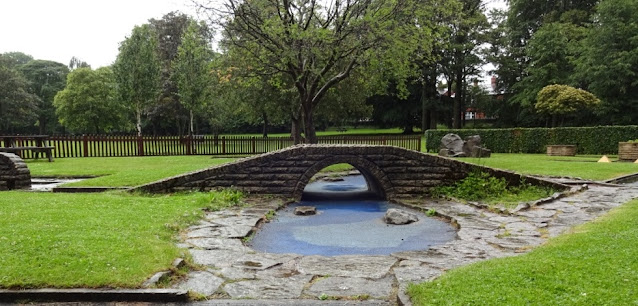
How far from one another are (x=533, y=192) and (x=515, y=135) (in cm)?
A: 1543

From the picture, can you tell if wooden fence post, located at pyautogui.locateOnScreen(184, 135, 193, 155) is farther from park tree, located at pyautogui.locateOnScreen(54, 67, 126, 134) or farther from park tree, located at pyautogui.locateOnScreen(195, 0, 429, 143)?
park tree, located at pyautogui.locateOnScreen(54, 67, 126, 134)

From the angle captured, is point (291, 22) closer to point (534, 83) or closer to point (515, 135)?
point (515, 135)

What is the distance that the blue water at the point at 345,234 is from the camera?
640 cm

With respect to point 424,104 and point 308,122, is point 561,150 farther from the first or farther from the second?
point 424,104

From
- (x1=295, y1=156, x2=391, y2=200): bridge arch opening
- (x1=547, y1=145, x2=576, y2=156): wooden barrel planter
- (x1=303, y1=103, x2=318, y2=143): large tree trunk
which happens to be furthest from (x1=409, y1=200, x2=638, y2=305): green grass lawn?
(x1=547, y1=145, x2=576, y2=156): wooden barrel planter

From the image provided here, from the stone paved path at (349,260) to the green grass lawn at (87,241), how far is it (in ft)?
1.60

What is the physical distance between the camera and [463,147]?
67.8ft

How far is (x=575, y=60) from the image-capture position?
95.1 ft

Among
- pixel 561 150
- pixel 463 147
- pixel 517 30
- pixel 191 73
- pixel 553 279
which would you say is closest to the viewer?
pixel 553 279

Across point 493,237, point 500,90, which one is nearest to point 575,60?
point 500,90

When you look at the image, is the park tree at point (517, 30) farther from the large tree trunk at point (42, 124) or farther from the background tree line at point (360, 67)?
the large tree trunk at point (42, 124)

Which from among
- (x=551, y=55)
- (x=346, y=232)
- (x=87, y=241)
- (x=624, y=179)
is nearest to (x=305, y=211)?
(x=346, y=232)

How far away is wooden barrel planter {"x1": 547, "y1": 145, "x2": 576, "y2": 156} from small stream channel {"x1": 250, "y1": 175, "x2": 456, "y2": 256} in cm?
1459

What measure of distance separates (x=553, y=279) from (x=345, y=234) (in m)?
4.05
